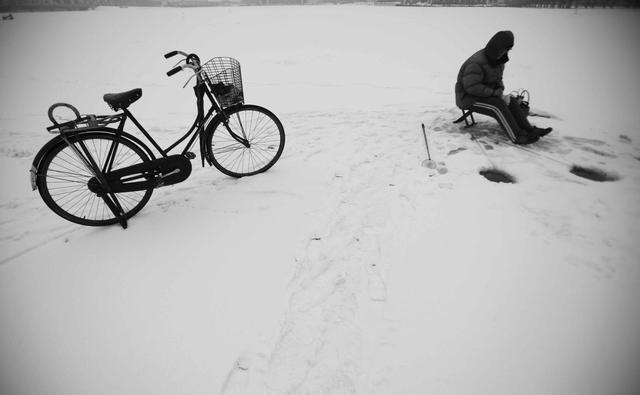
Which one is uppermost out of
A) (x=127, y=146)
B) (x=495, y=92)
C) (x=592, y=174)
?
(x=495, y=92)

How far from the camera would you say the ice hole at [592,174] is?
347cm

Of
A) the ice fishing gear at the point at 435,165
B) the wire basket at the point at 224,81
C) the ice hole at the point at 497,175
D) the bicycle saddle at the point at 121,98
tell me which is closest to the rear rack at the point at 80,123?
the bicycle saddle at the point at 121,98

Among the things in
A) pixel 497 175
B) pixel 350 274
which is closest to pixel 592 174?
pixel 497 175

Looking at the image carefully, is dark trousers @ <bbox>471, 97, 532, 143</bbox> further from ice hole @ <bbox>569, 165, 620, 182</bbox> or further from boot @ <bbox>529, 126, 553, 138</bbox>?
ice hole @ <bbox>569, 165, 620, 182</bbox>

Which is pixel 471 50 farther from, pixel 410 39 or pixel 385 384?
pixel 385 384

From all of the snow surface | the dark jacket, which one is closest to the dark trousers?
the dark jacket

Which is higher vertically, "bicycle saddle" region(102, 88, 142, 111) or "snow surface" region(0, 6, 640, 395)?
"bicycle saddle" region(102, 88, 142, 111)

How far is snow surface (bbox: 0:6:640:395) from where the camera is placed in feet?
5.74

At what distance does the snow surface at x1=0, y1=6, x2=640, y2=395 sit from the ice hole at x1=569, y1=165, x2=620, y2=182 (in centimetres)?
10

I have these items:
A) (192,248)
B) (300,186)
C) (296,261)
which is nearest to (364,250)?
(296,261)

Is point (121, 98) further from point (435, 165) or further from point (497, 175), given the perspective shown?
point (497, 175)

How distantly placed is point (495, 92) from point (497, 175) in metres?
1.57

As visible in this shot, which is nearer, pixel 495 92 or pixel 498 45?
pixel 498 45

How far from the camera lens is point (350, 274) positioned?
2338mm
